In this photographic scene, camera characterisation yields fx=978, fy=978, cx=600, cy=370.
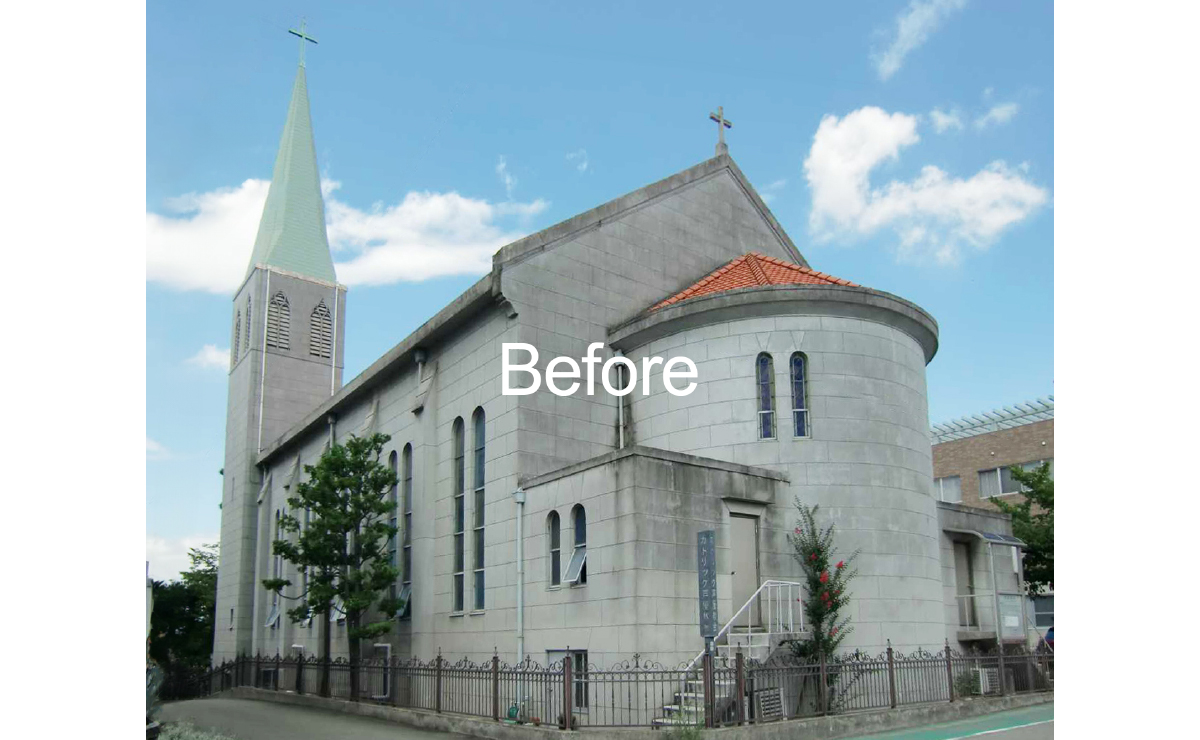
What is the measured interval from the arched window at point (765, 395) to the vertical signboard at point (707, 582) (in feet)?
17.2

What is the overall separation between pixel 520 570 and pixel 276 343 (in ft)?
87.1

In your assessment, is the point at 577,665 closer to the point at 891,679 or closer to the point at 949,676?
the point at 891,679

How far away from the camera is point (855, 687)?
19.1 meters

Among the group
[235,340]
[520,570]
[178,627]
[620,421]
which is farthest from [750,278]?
[178,627]

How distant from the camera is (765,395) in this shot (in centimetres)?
2191

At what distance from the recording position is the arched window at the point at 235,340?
46.3m

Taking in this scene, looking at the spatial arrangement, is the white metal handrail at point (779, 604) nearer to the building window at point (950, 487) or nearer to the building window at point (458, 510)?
the building window at point (458, 510)

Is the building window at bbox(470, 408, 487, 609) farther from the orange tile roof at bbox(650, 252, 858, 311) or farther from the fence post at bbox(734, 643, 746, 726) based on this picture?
the fence post at bbox(734, 643, 746, 726)

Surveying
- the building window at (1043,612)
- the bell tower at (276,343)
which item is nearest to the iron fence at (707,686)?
the bell tower at (276,343)

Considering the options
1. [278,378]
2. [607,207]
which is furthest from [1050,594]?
[278,378]

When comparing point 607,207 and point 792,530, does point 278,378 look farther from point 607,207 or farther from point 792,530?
point 792,530

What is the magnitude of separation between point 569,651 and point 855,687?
223 inches

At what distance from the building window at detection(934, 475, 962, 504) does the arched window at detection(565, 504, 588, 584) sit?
35421 millimetres

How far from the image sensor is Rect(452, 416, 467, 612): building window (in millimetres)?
24578
